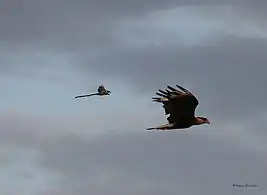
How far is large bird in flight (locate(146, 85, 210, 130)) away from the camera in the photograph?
324 ft

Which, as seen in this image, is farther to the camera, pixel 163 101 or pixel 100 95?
pixel 100 95

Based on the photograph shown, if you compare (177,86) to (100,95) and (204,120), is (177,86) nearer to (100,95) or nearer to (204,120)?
(204,120)

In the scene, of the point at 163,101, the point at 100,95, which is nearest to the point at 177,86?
the point at 163,101

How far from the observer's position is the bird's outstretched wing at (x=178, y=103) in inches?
3888

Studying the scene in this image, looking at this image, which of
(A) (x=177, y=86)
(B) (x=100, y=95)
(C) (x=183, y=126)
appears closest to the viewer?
(A) (x=177, y=86)

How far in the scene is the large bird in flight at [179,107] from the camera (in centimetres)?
9888

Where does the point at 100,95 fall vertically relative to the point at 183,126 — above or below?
above

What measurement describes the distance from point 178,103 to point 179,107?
0.58m

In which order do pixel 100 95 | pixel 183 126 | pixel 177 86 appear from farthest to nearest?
pixel 100 95 < pixel 183 126 < pixel 177 86

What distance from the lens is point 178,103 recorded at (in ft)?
329

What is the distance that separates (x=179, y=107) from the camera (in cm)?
10069

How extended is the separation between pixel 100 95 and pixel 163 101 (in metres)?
29.7

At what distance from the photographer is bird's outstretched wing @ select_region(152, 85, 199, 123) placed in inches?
3888

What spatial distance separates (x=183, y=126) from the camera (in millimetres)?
103625
